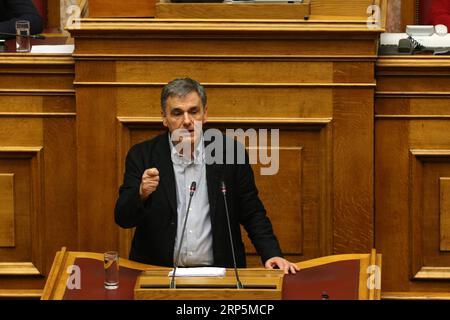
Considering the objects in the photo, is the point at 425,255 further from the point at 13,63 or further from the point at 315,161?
the point at 13,63

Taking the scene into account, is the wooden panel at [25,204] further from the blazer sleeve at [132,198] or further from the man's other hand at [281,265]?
the man's other hand at [281,265]

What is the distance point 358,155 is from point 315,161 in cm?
11

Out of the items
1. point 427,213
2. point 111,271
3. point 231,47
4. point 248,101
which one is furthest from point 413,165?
point 111,271

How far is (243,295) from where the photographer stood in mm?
2574

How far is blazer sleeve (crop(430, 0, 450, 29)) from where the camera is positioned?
4090 mm

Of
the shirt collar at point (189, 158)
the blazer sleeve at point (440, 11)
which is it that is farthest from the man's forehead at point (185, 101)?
the blazer sleeve at point (440, 11)

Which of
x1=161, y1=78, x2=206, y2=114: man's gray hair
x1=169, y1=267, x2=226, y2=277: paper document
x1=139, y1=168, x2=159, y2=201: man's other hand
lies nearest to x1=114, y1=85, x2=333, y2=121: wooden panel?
x1=161, y1=78, x2=206, y2=114: man's gray hair

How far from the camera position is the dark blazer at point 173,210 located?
9.87 feet

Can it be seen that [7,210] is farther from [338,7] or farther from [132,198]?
[338,7]

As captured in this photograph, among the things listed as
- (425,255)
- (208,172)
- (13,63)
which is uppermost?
(13,63)

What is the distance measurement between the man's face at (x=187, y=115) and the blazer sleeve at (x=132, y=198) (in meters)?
0.12

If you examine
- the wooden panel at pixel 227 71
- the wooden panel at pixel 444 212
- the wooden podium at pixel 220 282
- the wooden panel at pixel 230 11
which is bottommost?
the wooden podium at pixel 220 282

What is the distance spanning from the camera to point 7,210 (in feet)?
11.3

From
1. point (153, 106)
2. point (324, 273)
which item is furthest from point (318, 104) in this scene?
point (324, 273)
